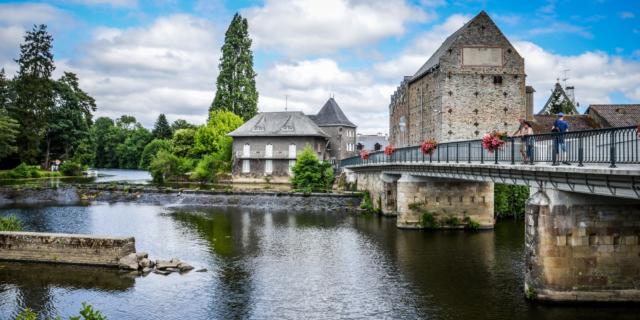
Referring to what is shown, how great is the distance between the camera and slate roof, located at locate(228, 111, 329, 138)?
59875mm

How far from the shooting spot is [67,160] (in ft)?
236

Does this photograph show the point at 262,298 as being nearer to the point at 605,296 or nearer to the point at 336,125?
the point at 605,296

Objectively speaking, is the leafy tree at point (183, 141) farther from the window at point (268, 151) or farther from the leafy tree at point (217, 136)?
the window at point (268, 151)

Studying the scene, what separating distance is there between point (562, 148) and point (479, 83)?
29.0m

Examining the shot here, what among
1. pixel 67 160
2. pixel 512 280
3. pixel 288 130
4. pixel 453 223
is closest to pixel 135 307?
pixel 512 280

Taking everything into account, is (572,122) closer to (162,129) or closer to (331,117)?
(331,117)

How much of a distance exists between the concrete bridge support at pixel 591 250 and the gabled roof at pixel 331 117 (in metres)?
51.9

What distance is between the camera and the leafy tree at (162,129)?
11112 centimetres

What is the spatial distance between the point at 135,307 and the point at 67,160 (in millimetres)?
64863

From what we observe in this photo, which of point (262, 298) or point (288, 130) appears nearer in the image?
point (262, 298)

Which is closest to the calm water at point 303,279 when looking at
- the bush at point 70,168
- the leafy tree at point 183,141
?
the bush at point 70,168

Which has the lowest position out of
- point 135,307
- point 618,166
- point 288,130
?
point 135,307

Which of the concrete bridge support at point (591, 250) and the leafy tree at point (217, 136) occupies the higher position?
the leafy tree at point (217, 136)

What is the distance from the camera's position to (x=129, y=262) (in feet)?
60.7
